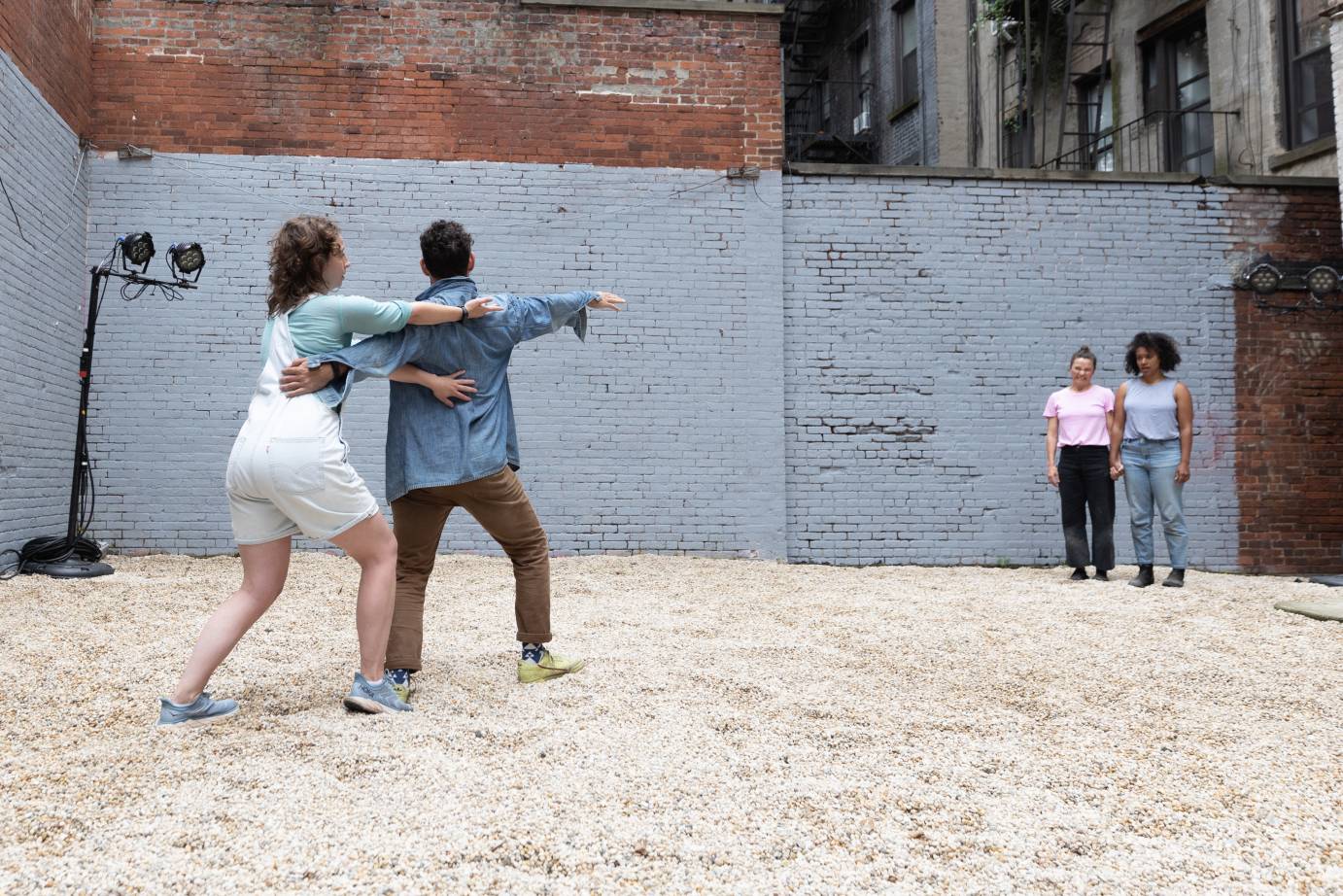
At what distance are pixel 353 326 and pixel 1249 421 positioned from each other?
26.8 ft

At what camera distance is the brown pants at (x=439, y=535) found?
141 inches

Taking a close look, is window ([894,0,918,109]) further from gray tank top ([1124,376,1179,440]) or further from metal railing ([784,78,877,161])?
gray tank top ([1124,376,1179,440])

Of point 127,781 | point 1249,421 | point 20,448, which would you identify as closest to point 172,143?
point 20,448

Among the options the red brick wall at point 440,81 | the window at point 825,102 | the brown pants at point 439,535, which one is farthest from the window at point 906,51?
the brown pants at point 439,535

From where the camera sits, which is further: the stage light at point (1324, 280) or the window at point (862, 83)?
the window at point (862, 83)

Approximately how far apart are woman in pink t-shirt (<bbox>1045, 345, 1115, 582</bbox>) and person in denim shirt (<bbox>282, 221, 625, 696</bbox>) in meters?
4.85

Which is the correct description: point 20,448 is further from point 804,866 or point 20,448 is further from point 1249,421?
point 1249,421

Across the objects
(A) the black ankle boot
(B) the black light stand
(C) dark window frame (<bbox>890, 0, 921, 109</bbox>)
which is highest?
(C) dark window frame (<bbox>890, 0, 921, 109</bbox>)

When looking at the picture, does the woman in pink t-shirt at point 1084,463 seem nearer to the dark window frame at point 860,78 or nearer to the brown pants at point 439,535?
the brown pants at point 439,535

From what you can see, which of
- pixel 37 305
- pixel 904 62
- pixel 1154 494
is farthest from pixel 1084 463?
pixel 904 62

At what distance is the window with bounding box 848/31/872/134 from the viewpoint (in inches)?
654

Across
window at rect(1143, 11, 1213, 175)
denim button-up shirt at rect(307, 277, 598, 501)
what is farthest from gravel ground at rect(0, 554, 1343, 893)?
window at rect(1143, 11, 1213, 175)

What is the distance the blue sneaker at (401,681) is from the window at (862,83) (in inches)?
591

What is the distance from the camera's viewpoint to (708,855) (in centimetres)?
225
